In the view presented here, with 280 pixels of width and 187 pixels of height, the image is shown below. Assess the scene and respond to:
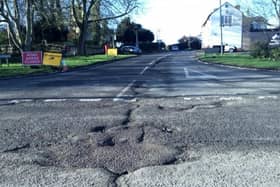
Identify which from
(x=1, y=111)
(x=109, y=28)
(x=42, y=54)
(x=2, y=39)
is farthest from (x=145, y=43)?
(x=1, y=111)

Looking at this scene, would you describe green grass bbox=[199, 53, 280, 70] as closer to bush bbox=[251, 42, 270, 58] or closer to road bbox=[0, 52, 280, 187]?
bush bbox=[251, 42, 270, 58]

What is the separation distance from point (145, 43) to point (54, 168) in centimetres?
9355

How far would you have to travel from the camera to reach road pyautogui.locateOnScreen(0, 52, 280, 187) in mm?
4887

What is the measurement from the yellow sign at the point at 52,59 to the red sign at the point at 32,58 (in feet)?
1.16

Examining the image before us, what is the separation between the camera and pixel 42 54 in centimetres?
2752

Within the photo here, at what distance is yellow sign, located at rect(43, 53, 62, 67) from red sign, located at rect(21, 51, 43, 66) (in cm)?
35

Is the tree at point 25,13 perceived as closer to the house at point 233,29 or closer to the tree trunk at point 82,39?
the tree trunk at point 82,39

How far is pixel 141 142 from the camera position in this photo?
6438 millimetres

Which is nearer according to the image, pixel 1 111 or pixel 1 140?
pixel 1 140

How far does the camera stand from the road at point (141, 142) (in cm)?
489

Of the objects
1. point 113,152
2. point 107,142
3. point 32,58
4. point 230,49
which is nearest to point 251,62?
point 32,58

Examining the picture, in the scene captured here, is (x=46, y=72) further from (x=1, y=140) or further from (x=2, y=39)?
(x=2, y=39)

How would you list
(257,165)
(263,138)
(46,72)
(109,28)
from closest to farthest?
(257,165)
(263,138)
(46,72)
(109,28)

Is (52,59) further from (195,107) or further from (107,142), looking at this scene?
(107,142)
